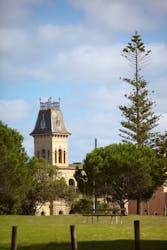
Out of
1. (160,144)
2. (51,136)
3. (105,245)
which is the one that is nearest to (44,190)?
(160,144)

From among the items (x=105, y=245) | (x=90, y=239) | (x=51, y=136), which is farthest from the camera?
(x=51, y=136)

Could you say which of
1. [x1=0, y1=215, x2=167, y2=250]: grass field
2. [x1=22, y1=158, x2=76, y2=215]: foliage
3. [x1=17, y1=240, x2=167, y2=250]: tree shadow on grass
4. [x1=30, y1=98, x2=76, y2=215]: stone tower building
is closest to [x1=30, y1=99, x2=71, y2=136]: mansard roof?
[x1=30, y1=98, x2=76, y2=215]: stone tower building

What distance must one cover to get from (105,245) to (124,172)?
33.5 m

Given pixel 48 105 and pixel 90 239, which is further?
pixel 48 105

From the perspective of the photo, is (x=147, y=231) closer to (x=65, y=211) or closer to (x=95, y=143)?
(x=95, y=143)

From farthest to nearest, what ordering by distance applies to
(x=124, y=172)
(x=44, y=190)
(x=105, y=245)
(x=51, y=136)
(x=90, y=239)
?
(x=51, y=136)
(x=44, y=190)
(x=124, y=172)
(x=90, y=239)
(x=105, y=245)

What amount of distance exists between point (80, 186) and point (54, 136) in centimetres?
6930

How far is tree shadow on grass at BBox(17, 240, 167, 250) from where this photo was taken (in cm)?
1747

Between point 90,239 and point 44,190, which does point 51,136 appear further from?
point 90,239

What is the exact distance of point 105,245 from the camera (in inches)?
715

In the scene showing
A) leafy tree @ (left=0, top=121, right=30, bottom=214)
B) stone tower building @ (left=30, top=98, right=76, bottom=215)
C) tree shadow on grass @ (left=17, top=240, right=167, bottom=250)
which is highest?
stone tower building @ (left=30, top=98, right=76, bottom=215)

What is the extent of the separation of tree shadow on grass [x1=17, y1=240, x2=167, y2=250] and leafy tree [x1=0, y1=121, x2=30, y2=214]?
2638 cm

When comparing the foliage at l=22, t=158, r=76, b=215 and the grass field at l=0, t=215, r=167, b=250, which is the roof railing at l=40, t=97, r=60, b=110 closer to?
the foliage at l=22, t=158, r=76, b=215

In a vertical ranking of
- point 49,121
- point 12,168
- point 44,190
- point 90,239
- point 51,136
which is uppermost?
point 49,121
